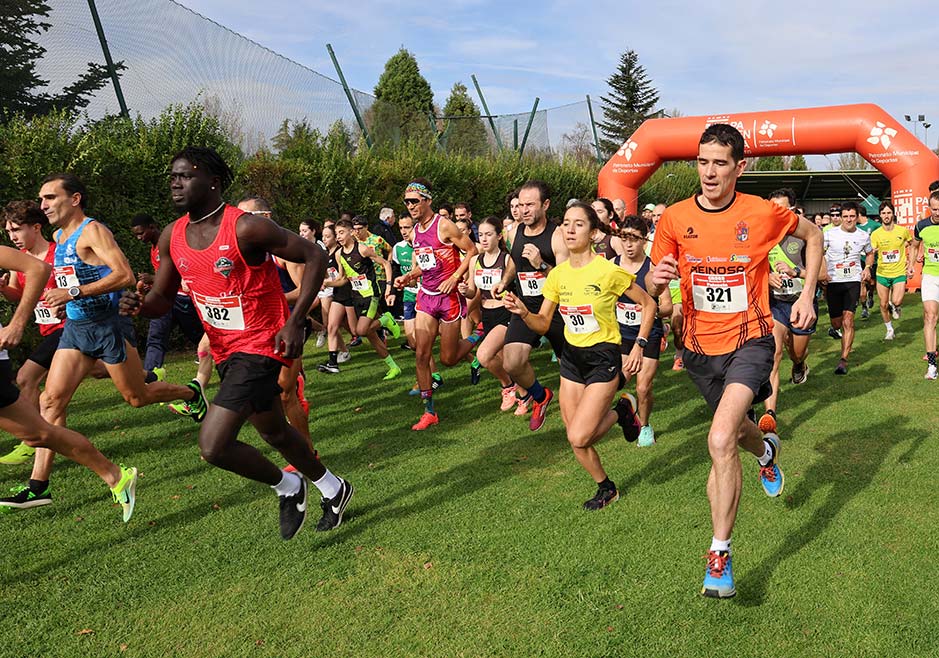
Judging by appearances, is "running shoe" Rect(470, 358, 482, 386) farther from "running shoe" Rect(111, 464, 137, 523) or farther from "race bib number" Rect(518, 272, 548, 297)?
"running shoe" Rect(111, 464, 137, 523)

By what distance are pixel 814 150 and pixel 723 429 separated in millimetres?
16925

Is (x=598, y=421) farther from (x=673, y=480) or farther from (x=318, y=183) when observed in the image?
(x=318, y=183)

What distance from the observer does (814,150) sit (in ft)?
59.5

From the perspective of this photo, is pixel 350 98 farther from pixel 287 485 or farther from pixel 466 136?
A: pixel 287 485

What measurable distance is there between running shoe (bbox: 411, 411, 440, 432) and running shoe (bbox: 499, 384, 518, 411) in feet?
2.67

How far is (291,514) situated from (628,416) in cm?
257

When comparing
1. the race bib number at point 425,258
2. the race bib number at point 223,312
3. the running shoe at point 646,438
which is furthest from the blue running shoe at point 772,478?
the race bib number at point 425,258

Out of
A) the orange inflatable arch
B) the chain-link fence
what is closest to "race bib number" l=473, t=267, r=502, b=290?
the chain-link fence


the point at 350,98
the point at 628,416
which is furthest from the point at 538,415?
the point at 350,98

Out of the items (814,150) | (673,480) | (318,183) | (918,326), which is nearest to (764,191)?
(814,150)

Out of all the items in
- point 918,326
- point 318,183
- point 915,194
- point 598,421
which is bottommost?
point 918,326

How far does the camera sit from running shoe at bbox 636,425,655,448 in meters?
6.31

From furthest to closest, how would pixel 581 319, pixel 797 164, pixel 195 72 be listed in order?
pixel 797 164, pixel 195 72, pixel 581 319

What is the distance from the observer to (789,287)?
23.1 ft
